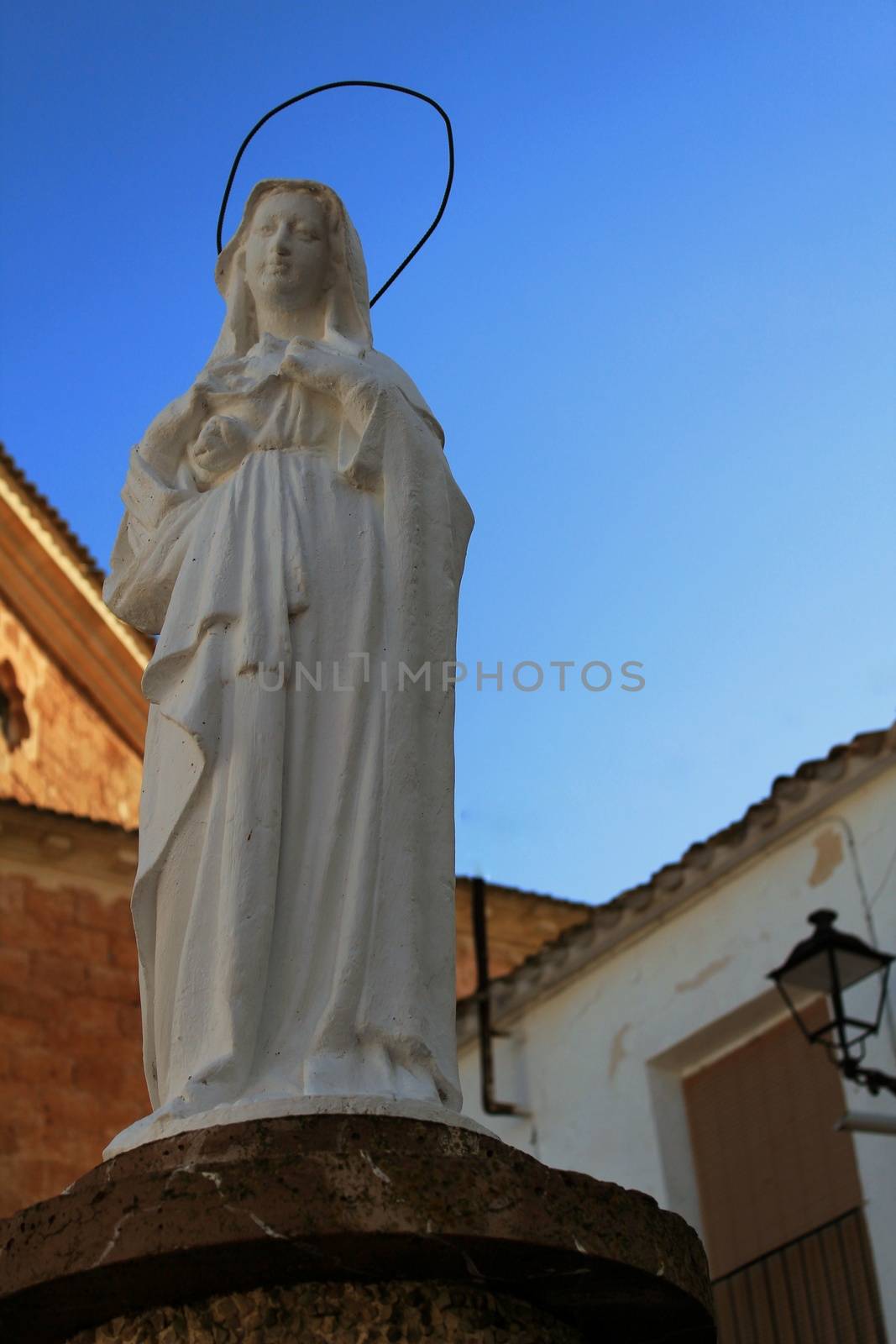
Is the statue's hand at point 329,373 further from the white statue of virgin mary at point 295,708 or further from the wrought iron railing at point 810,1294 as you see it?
the wrought iron railing at point 810,1294

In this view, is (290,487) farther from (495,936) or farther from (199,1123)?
(495,936)

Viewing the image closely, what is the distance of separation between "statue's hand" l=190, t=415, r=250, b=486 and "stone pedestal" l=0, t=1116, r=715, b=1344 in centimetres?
162

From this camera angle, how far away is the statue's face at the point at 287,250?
4.35m

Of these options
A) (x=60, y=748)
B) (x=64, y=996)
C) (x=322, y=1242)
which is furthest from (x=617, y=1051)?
(x=322, y=1242)

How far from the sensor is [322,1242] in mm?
2852

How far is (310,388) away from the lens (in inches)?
163

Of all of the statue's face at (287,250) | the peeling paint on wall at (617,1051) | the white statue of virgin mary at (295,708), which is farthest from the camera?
the peeling paint on wall at (617,1051)

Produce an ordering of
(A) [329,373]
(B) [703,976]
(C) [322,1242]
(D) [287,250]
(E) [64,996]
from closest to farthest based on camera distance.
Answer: (C) [322,1242] → (A) [329,373] → (D) [287,250] → (B) [703,976] → (E) [64,996]

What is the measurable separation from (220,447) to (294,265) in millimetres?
536

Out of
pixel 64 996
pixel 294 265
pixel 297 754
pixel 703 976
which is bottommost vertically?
pixel 297 754

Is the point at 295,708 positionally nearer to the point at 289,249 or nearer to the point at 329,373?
the point at 329,373

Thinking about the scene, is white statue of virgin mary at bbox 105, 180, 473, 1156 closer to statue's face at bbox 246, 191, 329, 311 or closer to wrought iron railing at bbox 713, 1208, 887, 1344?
statue's face at bbox 246, 191, 329, 311

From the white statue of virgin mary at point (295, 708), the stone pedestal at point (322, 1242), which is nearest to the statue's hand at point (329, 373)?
the white statue of virgin mary at point (295, 708)

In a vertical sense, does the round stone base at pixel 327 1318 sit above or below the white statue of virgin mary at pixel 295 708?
below
